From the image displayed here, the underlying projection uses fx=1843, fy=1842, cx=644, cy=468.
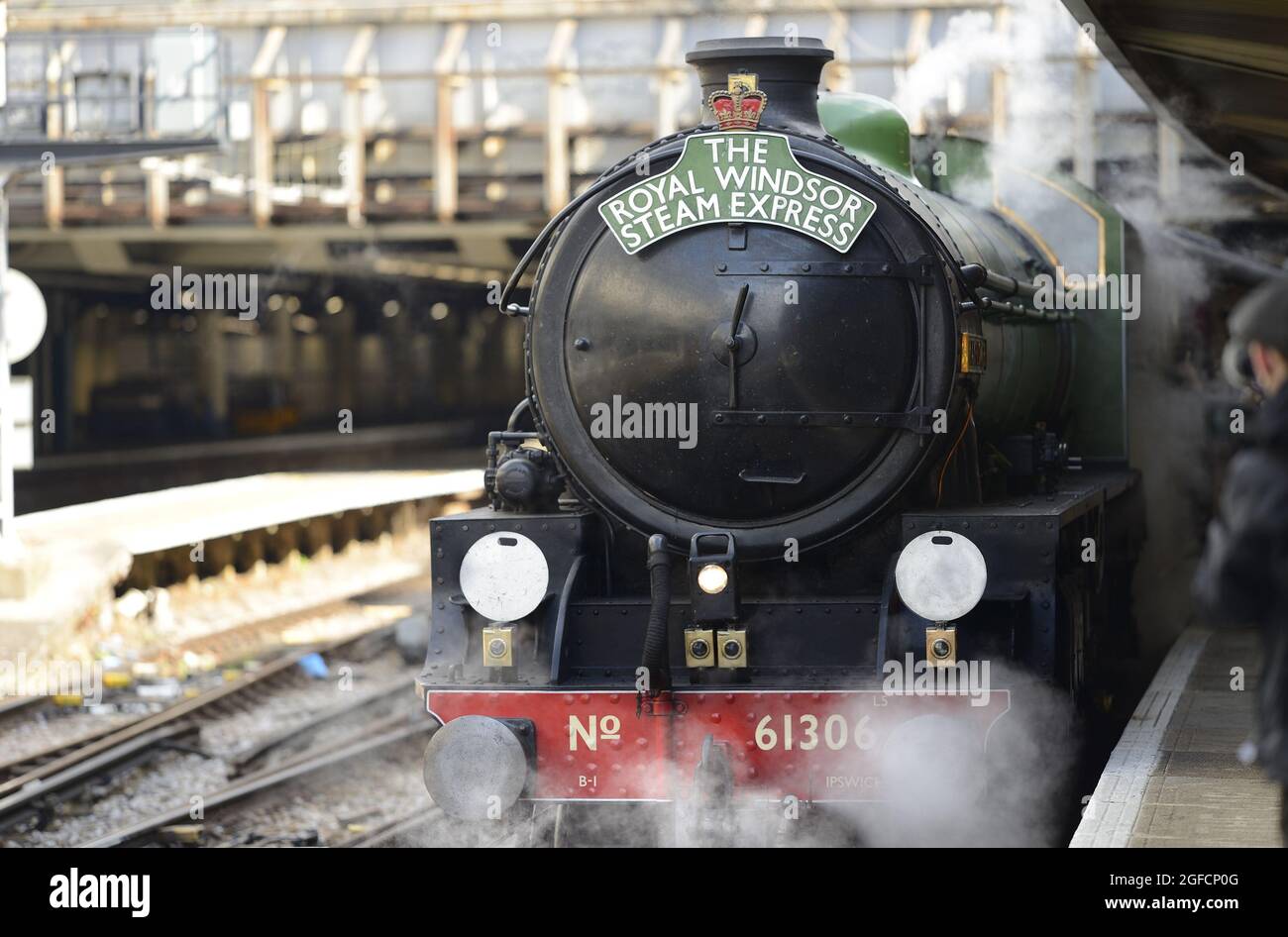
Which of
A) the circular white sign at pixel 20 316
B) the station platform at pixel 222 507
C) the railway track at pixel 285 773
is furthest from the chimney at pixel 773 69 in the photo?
the station platform at pixel 222 507

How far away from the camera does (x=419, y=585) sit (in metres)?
16.4

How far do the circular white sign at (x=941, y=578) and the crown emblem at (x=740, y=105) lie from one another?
5.01ft

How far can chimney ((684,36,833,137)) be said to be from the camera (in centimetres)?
643

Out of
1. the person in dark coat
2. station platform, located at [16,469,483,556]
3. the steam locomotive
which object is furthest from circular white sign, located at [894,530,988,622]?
station platform, located at [16,469,483,556]

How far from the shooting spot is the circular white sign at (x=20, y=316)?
1264cm

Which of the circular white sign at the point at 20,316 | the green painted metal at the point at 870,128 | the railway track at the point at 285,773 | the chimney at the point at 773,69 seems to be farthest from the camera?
the circular white sign at the point at 20,316

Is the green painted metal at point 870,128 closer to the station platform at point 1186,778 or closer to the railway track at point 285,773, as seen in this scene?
the station platform at point 1186,778

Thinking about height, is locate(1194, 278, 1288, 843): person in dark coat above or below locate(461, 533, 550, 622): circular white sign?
above

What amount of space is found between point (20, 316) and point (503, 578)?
770 cm

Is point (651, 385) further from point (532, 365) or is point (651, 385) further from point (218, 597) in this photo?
point (218, 597)

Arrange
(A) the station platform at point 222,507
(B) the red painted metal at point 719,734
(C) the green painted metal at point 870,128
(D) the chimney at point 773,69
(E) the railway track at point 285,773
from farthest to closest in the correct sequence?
1. (A) the station platform at point 222,507
2. (E) the railway track at point 285,773
3. (C) the green painted metal at point 870,128
4. (D) the chimney at point 773,69
5. (B) the red painted metal at point 719,734

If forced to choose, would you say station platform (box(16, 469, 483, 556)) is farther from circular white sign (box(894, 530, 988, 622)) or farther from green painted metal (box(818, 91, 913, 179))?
circular white sign (box(894, 530, 988, 622))

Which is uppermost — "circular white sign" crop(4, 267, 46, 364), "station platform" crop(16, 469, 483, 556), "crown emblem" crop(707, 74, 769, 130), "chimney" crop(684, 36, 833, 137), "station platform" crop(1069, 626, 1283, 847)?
"chimney" crop(684, 36, 833, 137)

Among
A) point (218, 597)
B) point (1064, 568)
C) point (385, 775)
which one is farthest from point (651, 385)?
point (218, 597)
